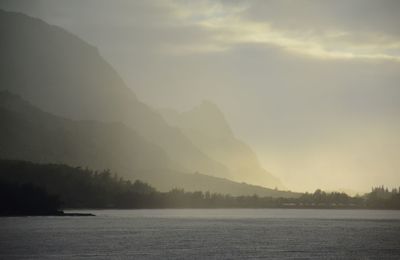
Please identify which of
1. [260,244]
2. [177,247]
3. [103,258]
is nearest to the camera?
[103,258]

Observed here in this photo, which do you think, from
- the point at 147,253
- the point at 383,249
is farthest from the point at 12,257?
the point at 383,249

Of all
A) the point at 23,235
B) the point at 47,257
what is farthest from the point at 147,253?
the point at 23,235

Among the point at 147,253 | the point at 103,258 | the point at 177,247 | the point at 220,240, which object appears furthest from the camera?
the point at 220,240

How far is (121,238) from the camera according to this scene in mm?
150750

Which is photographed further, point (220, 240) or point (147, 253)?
point (220, 240)

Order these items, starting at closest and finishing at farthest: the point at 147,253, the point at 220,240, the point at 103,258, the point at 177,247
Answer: the point at 103,258 → the point at 147,253 → the point at 177,247 → the point at 220,240

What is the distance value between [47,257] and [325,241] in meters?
70.8

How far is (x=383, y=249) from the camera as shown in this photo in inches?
Answer: 5098

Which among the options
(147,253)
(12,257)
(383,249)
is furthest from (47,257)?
(383,249)

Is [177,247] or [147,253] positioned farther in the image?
[177,247]

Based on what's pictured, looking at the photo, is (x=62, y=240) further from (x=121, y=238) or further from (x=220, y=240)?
(x=220, y=240)

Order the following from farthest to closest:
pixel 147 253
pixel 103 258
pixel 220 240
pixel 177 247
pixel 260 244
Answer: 1. pixel 220 240
2. pixel 260 244
3. pixel 177 247
4. pixel 147 253
5. pixel 103 258

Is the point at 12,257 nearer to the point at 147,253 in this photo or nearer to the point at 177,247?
the point at 147,253

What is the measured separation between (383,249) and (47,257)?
6821cm
